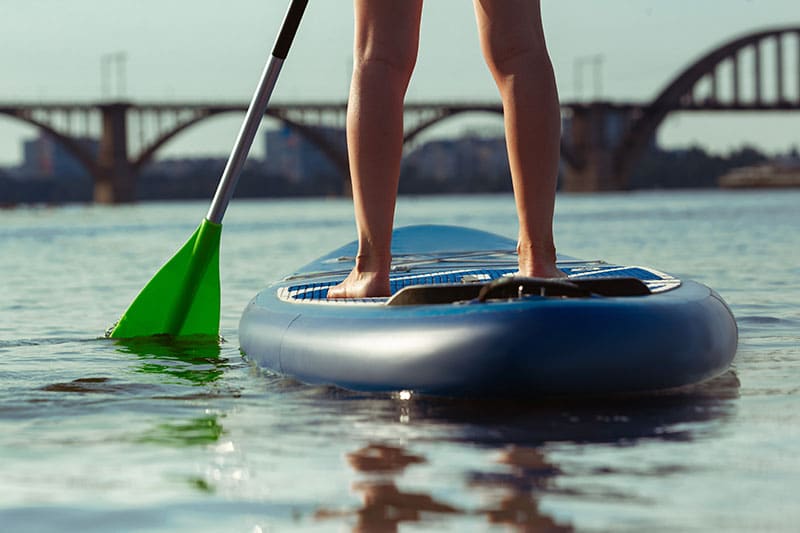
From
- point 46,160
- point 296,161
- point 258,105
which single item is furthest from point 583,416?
point 46,160

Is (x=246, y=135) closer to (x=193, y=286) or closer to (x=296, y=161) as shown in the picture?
(x=193, y=286)

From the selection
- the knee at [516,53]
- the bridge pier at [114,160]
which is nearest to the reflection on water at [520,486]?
the knee at [516,53]

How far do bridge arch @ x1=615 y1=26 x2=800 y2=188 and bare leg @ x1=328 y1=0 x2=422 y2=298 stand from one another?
5848 centimetres

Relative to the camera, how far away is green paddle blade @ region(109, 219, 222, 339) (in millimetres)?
4539

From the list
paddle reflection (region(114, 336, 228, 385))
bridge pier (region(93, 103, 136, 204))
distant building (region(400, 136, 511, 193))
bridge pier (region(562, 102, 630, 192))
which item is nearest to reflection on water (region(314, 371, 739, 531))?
paddle reflection (region(114, 336, 228, 385))

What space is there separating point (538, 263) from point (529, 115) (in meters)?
0.35

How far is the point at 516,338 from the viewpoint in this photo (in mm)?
2734

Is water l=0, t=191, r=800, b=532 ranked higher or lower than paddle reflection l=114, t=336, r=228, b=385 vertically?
higher

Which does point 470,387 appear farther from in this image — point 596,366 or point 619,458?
point 619,458

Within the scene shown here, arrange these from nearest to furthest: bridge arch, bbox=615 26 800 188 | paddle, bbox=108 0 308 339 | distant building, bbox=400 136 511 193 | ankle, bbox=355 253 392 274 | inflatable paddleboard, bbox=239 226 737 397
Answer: inflatable paddleboard, bbox=239 226 737 397
ankle, bbox=355 253 392 274
paddle, bbox=108 0 308 339
bridge arch, bbox=615 26 800 188
distant building, bbox=400 136 511 193

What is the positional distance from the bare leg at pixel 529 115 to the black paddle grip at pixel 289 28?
114cm

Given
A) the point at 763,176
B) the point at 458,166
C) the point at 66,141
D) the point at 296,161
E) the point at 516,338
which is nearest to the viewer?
the point at 516,338

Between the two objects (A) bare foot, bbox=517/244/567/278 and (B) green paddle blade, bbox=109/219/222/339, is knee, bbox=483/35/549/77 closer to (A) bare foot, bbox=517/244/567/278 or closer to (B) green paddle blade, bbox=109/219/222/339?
(A) bare foot, bbox=517/244/567/278

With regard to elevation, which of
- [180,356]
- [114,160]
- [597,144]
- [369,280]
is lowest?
[180,356]
